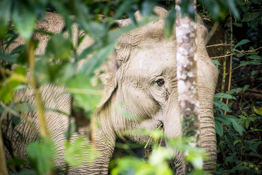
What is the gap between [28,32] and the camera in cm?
72

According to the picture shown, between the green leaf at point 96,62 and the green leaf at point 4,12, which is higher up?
the green leaf at point 4,12

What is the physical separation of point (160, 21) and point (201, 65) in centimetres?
45

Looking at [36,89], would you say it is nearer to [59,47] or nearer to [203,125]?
[59,47]

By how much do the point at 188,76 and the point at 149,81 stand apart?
24.4 inches

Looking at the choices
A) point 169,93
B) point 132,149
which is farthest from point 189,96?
point 132,149

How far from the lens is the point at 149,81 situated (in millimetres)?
1968

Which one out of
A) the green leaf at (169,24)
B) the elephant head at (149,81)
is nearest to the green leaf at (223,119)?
the elephant head at (149,81)

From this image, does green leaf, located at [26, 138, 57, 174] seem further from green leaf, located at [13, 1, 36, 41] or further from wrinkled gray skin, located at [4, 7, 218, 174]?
wrinkled gray skin, located at [4, 7, 218, 174]

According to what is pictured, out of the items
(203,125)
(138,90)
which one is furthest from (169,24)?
(138,90)

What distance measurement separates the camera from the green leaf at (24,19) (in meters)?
0.72

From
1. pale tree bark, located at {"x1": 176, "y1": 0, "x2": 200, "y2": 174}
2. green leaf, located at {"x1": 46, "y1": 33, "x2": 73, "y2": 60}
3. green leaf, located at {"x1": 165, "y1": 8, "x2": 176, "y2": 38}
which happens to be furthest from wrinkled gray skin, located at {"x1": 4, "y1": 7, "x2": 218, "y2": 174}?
green leaf, located at {"x1": 46, "y1": 33, "x2": 73, "y2": 60}

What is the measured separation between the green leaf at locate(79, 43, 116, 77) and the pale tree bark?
1.93 feet

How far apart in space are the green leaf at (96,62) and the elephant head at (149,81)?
103cm

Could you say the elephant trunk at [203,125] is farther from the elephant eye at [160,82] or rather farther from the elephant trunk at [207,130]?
the elephant eye at [160,82]
